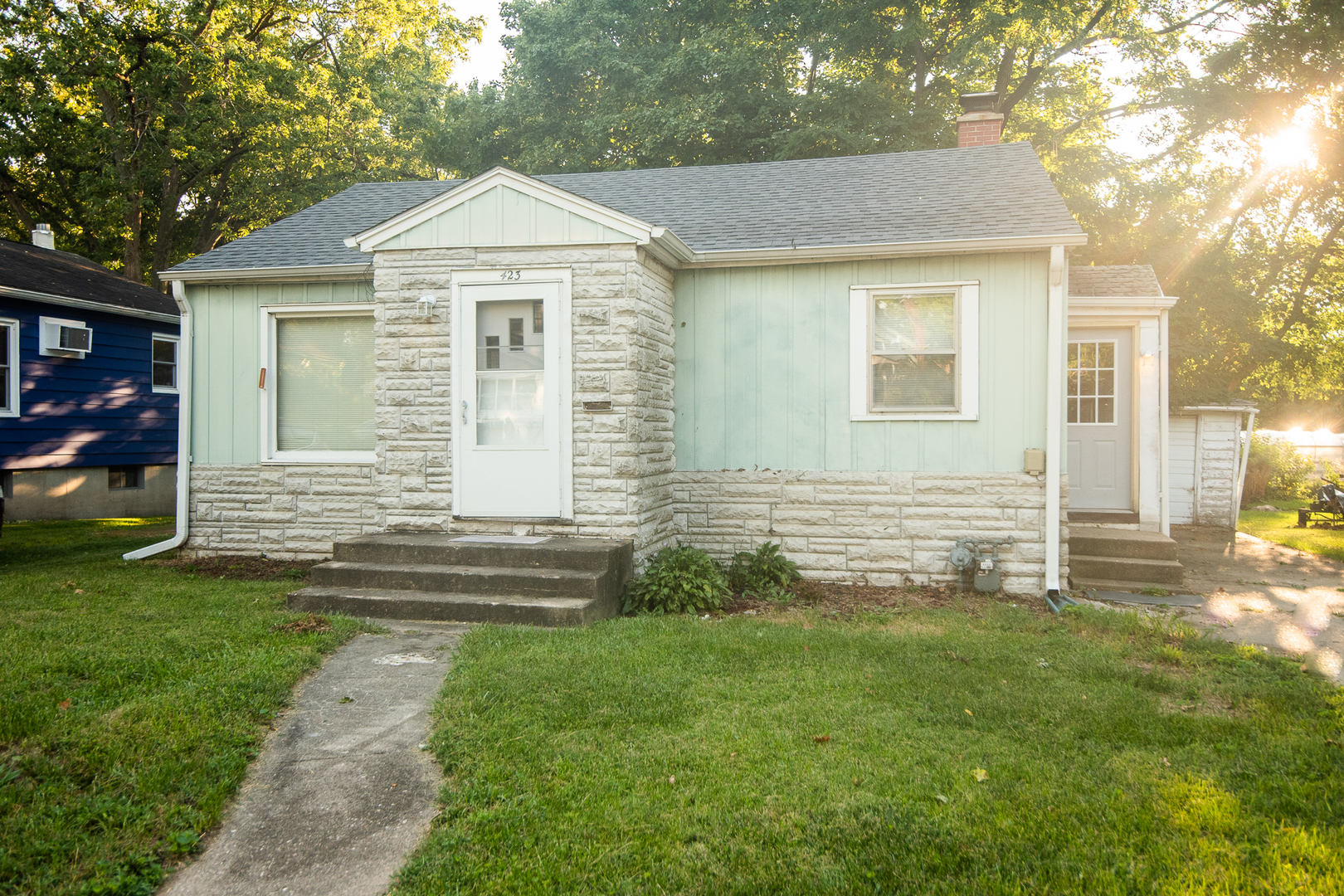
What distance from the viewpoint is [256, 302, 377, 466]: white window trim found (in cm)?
844

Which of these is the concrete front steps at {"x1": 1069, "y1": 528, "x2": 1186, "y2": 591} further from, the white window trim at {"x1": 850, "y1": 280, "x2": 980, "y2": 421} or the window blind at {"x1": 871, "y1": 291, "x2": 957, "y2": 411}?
the window blind at {"x1": 871, "y1": 291, "x2": 957, "y2": 411}

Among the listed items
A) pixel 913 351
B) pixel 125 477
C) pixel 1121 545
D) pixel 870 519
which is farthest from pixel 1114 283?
pixel 125 477

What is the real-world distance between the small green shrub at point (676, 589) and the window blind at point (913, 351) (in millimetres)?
2290

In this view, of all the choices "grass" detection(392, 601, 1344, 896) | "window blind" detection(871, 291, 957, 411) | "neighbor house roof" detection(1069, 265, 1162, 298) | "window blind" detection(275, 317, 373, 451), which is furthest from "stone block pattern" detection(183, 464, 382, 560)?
"neighbor house roof" detection(1069, 265, 1162, 298)

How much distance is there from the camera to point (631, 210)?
29.4ft

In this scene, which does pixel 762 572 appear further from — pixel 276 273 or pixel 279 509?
pixel 276 273

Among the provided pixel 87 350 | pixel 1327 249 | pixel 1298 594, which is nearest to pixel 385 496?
pixel 1298 594

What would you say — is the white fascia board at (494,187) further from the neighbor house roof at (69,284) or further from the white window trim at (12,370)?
the white window trim at (12,370)

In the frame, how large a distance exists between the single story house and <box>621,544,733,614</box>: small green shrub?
1.59 ft

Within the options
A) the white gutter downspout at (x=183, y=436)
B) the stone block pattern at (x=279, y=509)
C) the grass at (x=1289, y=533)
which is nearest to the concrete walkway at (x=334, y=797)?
the stone block pattern at (x=279, y=509)

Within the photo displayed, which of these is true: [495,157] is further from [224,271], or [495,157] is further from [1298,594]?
[1298,594]

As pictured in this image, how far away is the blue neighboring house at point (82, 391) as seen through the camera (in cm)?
1209

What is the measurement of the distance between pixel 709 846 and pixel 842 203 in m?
6.92

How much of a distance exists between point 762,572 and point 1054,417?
2.82 meters
